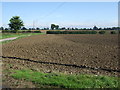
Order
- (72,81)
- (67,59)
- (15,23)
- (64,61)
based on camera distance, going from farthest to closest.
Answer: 1. (15,23)
2. (67,59)
3. (64,61)
4. (72,81)

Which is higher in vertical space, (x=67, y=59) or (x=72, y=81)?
(x=67, y=59)

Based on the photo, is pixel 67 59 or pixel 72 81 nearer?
pixel 72 81

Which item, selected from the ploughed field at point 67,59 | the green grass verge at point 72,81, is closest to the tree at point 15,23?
the ploughed field at point 67,59

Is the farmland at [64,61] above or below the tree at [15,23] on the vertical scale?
below

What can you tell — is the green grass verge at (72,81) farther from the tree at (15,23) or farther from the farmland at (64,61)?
the tree at (15,23)

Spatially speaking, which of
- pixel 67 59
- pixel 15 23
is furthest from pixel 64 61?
pixel 15 23

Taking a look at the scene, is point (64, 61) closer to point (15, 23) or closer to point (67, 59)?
point (67, 59)

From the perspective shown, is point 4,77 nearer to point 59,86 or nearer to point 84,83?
point 59,86

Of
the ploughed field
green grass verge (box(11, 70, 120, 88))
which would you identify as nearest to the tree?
the ploughed field

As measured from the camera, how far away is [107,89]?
219 inches

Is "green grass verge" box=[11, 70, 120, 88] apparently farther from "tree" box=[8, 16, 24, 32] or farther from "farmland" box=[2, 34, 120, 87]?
"tree" box=[8, 16, 24, 32]

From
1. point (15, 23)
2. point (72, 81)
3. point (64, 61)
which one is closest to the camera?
point (72, 81)

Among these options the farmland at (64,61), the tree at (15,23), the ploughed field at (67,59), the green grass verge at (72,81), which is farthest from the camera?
the tree at (15,23)

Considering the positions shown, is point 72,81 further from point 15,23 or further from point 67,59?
point 15,23
